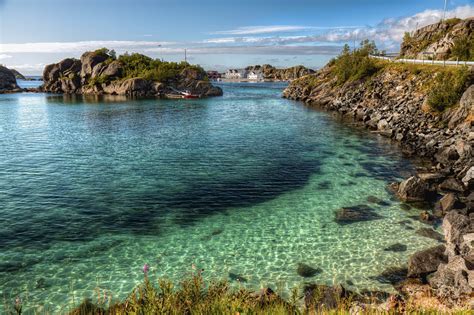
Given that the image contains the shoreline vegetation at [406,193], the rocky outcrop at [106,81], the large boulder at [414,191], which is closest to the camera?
the shoreline vegetation at [406,193]

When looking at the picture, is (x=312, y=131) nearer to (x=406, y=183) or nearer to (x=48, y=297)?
(x=406, y=183)

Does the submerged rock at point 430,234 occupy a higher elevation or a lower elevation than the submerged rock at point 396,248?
higher

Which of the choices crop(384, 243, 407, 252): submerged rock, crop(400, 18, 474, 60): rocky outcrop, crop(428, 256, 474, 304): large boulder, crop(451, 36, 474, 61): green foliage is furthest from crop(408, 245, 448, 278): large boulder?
crop(400, 18, 474, 60): rocky outcrop

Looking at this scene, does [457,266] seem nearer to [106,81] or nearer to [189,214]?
[189,214]

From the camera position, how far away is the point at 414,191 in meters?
27.9

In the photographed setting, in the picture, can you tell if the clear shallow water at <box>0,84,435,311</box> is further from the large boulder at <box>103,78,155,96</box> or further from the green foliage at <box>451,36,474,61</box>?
the large boulder at <box>103,78,155,96</box>

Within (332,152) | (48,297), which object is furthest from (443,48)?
(48,297)

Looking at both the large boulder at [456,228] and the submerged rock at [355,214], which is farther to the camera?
the submerged rock at [355,214]

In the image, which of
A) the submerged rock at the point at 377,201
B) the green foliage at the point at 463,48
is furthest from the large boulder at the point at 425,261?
the green foliage at the point at 463,48

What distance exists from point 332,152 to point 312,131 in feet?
54.7

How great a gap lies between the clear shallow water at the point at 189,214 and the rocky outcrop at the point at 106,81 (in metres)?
115

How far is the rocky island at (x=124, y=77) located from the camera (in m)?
163

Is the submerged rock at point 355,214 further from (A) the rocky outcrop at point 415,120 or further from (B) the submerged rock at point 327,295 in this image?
(B) the submerged rock at point 327,295

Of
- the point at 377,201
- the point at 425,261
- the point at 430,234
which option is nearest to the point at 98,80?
the point at 377,201
